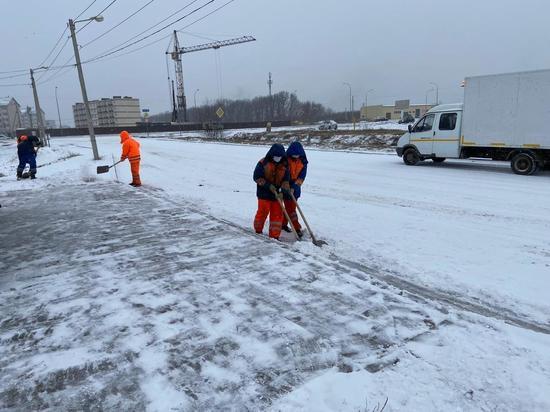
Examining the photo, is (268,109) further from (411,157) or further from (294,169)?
(294,169)

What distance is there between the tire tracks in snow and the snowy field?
0.02 metres

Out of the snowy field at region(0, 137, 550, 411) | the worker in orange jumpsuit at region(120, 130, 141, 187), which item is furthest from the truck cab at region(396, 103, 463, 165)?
the worker in orange jumpsuit at region(120, 130, 141, 187)

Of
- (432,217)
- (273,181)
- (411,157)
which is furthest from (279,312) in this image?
(411,157)

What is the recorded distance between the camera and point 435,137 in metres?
15.6

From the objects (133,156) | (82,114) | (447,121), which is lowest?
(133,156)

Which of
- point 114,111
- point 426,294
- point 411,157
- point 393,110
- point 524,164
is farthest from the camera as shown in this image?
point 393,110

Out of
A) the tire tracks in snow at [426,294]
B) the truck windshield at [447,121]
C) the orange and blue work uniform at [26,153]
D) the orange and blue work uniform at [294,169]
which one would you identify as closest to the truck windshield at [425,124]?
the truck windshield at [447,121]

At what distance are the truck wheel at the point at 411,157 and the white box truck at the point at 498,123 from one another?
307 millimetres

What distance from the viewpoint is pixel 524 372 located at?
3191mm

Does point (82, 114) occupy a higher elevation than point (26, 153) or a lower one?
higher

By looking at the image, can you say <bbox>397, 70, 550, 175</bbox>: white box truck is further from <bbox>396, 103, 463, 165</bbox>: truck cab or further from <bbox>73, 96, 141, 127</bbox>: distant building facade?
<bbox>73, 96, 141, 127</bbox>: distant building facade

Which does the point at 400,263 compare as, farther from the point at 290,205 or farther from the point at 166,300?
the point at 166,300

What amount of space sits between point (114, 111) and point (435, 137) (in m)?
108

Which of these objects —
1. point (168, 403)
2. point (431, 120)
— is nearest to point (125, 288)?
point (168, 403)
